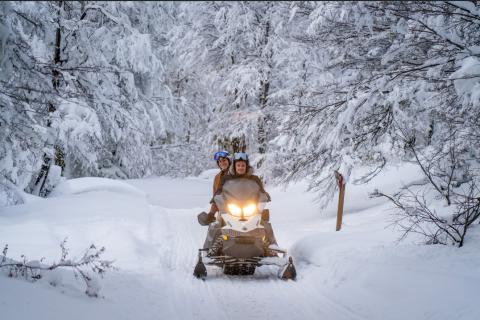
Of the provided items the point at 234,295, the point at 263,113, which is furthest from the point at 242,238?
the point at 263,113

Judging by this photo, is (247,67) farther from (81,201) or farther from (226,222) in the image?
(226,222)

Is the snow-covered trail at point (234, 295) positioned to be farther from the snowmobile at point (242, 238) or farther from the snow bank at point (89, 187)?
the snow bank at point (89, 187)

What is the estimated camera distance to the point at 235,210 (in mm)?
6785

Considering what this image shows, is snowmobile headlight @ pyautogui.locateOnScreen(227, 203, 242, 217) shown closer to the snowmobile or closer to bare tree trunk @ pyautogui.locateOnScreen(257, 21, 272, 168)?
A: the snowmobile

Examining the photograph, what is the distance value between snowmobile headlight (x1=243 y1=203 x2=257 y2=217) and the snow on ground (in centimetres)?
97

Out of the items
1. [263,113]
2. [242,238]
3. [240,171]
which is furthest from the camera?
[263,113]

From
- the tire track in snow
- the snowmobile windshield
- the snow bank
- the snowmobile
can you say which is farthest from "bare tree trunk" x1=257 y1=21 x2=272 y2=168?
the tire track in snow

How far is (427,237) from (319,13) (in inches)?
149

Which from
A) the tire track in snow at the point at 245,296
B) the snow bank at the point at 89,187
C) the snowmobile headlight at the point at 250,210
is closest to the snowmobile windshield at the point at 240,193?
the snowmobile headlight at the point at 250,210

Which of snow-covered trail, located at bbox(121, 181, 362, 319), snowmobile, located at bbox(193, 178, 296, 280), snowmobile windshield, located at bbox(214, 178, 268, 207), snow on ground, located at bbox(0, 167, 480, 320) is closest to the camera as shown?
snow on ground, located at bbox(0, 167, 480, 320)

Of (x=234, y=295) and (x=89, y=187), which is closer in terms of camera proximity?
(x=234, y=295)

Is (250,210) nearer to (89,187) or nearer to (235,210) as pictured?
(235,210)

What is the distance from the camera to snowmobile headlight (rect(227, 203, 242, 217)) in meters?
6.74

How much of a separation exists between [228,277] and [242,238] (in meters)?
0.69
